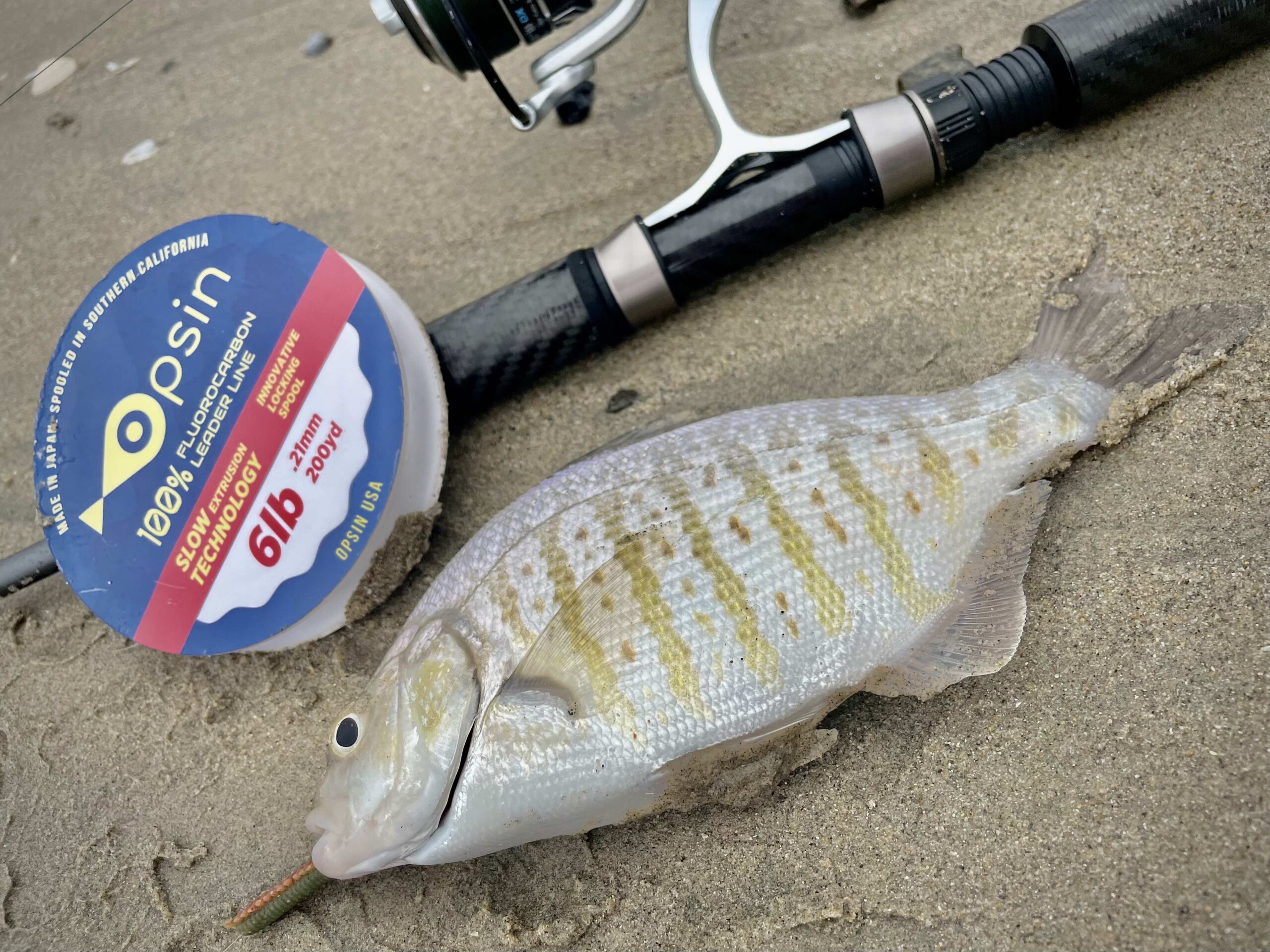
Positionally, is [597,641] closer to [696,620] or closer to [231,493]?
[696,620]

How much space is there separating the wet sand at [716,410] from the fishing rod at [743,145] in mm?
125

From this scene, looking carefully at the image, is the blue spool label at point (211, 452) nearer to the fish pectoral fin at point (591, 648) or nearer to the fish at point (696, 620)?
the fish at point (696, 620)

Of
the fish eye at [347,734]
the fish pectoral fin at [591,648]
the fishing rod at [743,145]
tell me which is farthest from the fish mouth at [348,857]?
the fishing rod at [743,145]

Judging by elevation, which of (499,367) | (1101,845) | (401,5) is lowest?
(1101,845)

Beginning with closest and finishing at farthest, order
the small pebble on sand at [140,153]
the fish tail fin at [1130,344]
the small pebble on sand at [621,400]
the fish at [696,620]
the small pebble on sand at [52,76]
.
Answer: the fish at [696,620]
the fish tail fin at [1130,344]
the small pebble on sand at [621,400]
the small pebble on sand at [140,153]
the small pebble on sand at [52,76]

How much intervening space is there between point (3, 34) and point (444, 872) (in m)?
2.89

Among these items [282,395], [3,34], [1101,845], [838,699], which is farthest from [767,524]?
[3,34]

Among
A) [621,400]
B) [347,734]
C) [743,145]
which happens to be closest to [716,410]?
[621,400]

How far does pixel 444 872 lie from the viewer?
155 centimetres

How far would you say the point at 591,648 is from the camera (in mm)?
1363

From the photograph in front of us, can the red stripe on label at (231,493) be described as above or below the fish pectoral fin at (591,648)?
above

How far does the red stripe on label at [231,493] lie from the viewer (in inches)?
65.0

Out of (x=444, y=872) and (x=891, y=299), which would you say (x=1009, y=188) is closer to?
(x=891, y=299)

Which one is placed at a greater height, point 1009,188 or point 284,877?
point 1009,188
